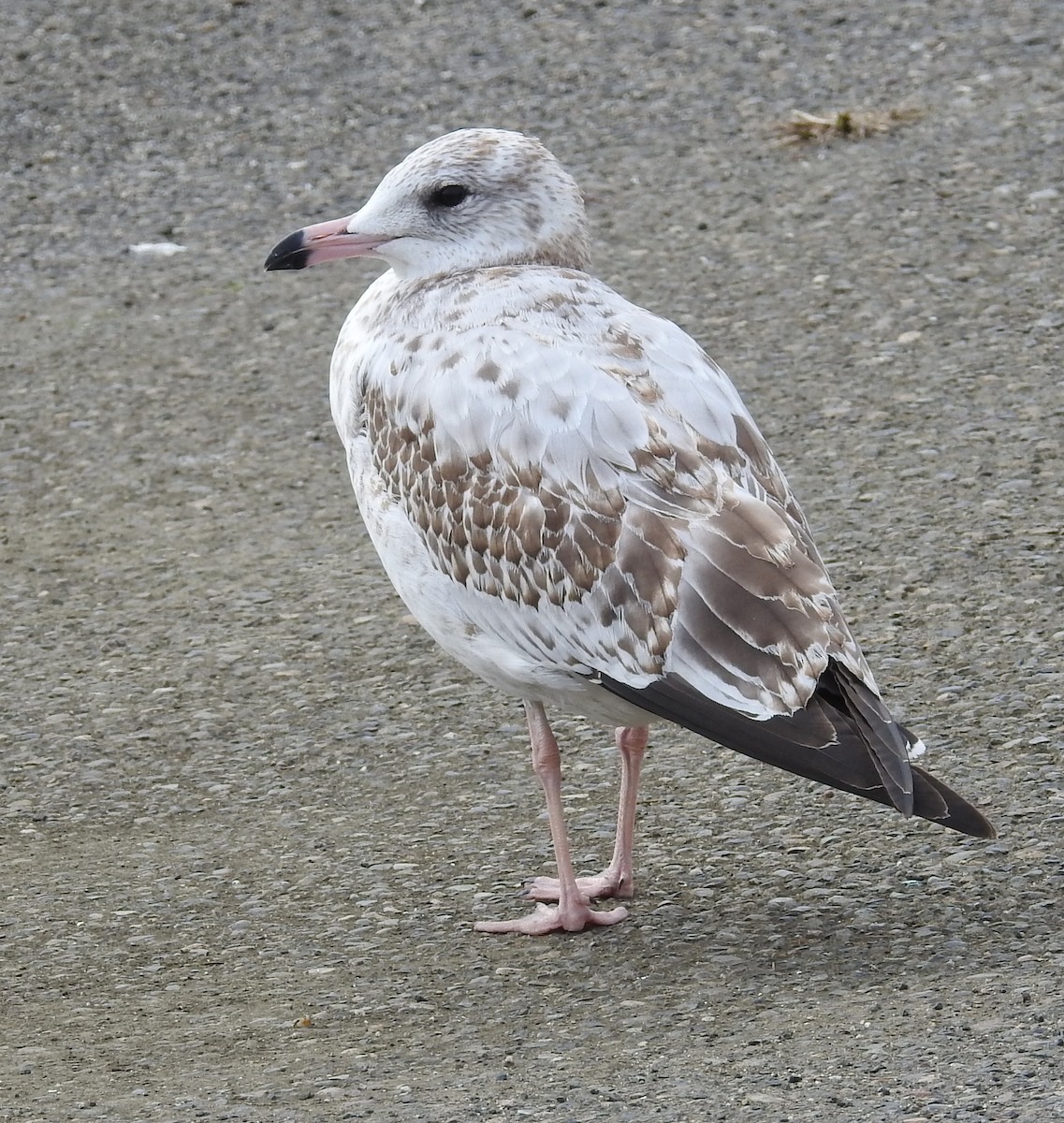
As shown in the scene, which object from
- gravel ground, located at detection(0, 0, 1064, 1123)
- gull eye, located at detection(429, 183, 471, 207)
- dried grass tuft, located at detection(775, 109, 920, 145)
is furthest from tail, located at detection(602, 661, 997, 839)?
dried grass tuft, located at detection(775, 109, 920, 145)

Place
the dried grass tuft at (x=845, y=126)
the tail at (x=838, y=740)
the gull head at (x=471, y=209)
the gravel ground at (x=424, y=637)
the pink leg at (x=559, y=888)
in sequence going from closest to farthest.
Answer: the tail at (x=838, y=740), the gravel ground at (x=424, y=637), the pink leg at (x=559, y=888), the gull head at (x=471, y=209), the dried grass tuft at (x=845, y=126)

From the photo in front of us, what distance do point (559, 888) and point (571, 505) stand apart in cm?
108

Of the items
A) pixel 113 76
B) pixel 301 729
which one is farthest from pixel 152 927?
pixel 113 76

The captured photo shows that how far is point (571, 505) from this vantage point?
454 cm

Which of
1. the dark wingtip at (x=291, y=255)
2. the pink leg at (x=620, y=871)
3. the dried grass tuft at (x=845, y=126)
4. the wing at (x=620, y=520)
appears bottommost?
the pink leg at (x=620, y=871)

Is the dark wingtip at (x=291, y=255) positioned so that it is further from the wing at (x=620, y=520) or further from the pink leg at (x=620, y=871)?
the pink leg at (x=620, y=871)

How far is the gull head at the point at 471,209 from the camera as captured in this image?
5.13m

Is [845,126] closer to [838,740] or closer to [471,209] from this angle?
[471,209]

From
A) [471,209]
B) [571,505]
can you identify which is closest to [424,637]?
[471,209]

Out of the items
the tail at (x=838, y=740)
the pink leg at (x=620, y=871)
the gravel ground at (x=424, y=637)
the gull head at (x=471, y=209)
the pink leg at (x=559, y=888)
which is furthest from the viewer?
the gull head at (x=471, y=209)

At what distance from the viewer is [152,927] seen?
16.3 feet

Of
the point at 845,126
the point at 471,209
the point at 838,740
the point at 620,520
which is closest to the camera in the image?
the point at 838,740

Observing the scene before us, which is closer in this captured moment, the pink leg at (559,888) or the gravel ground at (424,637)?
the gravel ground at (424,637)

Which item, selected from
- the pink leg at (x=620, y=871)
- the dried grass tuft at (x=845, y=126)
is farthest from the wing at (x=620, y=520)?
the dried grass tuft at (x=845, y=126)
